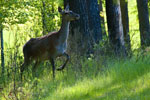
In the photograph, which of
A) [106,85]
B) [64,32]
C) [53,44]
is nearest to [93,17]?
[64,32]

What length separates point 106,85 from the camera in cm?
988

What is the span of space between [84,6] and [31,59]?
3.23 m

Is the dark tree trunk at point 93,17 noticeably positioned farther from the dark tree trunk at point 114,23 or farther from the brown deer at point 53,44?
the brown deer at point 53,44

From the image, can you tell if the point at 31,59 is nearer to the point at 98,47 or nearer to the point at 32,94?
the point at 98,47

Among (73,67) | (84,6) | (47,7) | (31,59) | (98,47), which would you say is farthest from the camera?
(47,7)

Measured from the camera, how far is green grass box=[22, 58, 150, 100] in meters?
8.70

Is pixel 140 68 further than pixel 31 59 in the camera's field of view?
No

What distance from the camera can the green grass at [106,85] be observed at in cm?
870

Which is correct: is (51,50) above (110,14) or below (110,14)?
below

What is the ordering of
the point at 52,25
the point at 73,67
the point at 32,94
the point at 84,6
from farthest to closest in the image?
the point at 52,25 → the point at 84,6 → the point at 73,67 → the point at 32,94

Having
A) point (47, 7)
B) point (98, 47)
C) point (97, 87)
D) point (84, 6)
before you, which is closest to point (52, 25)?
point (47, 7)

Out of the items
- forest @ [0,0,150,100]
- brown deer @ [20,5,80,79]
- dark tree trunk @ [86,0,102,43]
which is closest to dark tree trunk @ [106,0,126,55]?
forest @ [0,0,150,100]

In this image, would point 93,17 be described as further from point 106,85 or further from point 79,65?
point 106,85

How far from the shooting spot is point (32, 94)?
8.64 metres
